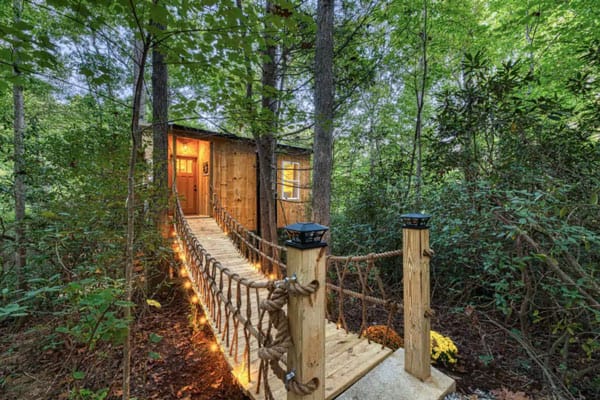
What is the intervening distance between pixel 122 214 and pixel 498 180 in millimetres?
4577

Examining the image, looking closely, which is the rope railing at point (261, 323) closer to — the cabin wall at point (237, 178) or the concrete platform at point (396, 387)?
the concrete platform at point (396, 387)

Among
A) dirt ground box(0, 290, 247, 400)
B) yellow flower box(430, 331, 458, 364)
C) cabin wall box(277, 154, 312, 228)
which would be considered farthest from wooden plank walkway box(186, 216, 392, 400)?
cabin wall box(277, 154, 312, 228)

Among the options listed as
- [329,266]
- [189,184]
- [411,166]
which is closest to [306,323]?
[329,266]

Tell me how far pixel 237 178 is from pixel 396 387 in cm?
650

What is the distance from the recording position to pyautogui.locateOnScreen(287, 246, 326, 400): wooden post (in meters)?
1.14

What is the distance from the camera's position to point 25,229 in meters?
3.09

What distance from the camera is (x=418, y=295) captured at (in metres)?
1.81

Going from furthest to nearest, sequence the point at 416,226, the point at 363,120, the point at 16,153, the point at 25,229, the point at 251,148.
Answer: the point at 363,120, the point at 251,148, the point at 16,153, the point at 25,229, the point at 416,226

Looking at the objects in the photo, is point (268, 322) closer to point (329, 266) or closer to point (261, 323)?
point (261, 323)

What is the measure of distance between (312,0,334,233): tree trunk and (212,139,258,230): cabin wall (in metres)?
4.07

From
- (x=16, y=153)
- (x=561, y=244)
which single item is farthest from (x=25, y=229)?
(x=561, y=244)

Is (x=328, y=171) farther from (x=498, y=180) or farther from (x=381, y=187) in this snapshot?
(x=498, y=180)

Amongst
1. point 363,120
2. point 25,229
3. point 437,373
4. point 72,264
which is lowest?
point 437,373

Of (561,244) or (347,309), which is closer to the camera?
(561,244)
